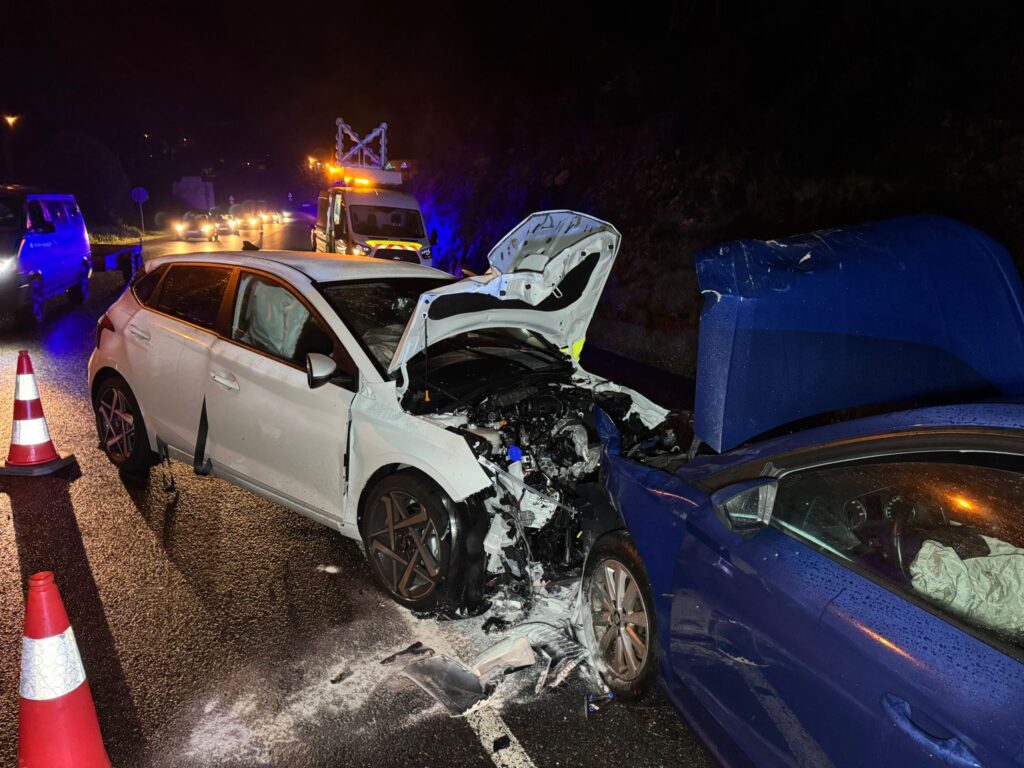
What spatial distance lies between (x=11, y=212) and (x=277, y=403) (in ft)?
32.9

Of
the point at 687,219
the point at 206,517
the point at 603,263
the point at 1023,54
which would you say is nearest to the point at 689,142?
the point at 687,219

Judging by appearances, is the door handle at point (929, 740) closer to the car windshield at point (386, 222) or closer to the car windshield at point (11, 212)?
the car windshield at point (11, 212)

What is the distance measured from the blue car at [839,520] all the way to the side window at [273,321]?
195cm

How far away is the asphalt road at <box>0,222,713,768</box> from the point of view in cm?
277

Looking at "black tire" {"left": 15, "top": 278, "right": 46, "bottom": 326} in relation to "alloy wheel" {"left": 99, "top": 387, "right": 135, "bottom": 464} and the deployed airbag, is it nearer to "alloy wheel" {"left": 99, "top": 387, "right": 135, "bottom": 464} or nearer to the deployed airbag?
"alloy wheel" {"left": 99, "top": 387, "right": 135, "bottom": 464}

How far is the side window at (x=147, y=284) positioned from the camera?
5.20 meters

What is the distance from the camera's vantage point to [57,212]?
486 inches

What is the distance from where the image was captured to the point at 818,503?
227cm

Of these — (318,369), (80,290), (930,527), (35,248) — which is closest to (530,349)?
(318,369)

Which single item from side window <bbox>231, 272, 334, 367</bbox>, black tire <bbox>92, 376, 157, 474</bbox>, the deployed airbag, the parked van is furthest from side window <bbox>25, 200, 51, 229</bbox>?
the deployed airbag

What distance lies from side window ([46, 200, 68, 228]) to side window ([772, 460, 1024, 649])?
1357cm

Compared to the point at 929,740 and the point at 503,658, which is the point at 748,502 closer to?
the point at 929,740

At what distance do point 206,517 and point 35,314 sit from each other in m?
8.96

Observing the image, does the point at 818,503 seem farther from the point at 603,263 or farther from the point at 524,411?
the point at 603,263
